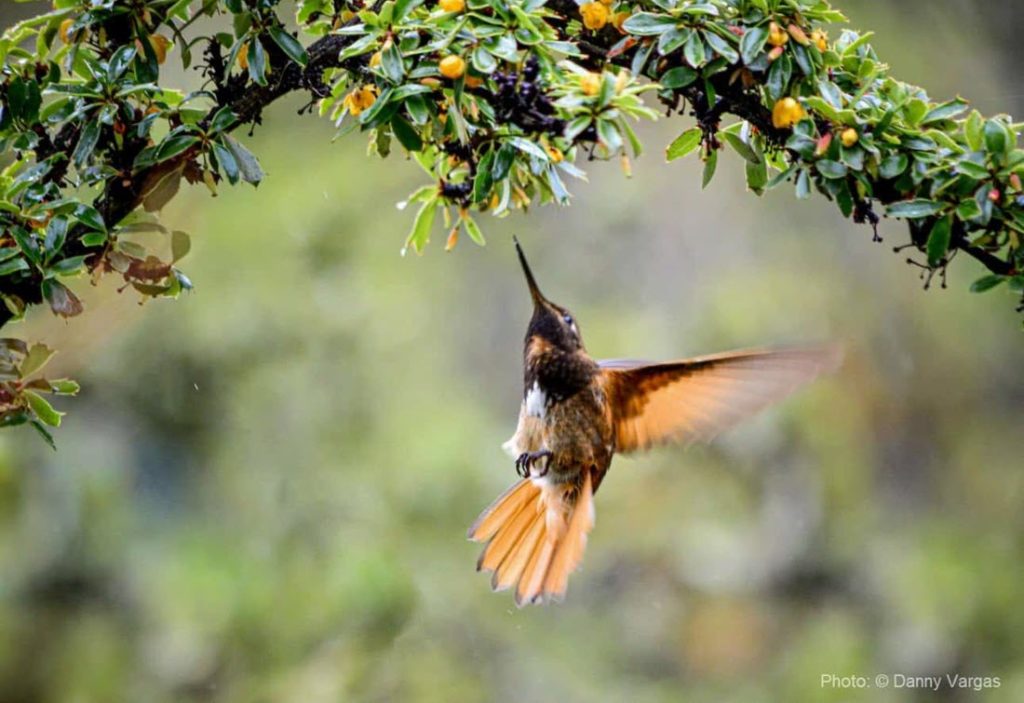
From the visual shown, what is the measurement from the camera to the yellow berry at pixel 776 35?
109 centimetres

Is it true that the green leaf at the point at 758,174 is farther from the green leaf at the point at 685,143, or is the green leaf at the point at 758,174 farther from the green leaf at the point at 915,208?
the green leaf at the point at 915,208

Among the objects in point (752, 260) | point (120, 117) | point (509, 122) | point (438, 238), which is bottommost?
point (438, 238)

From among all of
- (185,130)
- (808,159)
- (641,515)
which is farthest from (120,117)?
(641,515)

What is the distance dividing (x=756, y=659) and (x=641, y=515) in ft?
1.71

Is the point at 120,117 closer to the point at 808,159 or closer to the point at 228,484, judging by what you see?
the point at 808,159

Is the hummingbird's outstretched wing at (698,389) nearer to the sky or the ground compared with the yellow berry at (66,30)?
nearer to the ground

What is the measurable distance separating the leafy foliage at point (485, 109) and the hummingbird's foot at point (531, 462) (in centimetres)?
50

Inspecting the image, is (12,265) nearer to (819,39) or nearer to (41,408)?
(41,408)

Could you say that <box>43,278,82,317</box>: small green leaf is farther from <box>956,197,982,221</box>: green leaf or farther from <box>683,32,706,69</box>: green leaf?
<box>956,197,982,221</box>: green leaf

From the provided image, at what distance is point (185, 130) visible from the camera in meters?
1.15

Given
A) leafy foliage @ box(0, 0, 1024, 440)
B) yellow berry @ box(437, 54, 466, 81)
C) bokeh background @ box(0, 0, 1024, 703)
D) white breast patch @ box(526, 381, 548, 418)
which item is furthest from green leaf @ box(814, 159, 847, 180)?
bokeh background @ box(0, 0, 1024, 703)

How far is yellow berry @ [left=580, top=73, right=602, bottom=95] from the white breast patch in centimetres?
68

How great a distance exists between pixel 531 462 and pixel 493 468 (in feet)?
4.50

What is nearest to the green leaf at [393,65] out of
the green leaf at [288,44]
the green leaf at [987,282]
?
the green leaf at [288,44]
